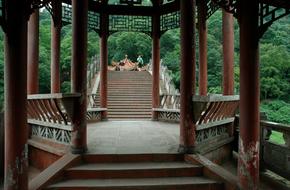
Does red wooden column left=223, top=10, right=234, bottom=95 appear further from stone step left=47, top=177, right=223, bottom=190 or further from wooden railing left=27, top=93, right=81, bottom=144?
wooden railing left=27, top=93, right=81, bottom=144

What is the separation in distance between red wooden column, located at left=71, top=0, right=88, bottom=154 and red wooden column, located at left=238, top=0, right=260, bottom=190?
3.38 m

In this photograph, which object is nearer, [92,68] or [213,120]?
[213,120]

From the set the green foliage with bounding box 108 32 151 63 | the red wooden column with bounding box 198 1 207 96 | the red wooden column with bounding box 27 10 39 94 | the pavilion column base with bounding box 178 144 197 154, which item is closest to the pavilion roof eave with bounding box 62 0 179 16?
the red wooden column with bounding box 198 1 207 96

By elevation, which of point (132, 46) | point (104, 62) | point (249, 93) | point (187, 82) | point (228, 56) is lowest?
point (249, 93)

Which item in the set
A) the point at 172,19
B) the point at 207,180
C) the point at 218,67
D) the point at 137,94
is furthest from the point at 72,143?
the point at 218,67

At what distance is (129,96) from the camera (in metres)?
17.9

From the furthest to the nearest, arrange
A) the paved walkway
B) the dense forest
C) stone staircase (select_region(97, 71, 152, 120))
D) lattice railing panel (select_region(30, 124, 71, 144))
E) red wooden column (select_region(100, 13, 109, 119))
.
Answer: the dense forest
stone staircase (select_region(97, 71, 152, 120))
red wooden column (select_region(100, 13, 109, 119))
lattice railing panel (select_region(30, 124, 71, 144))
the paved walkway

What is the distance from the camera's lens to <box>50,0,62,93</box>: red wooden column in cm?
1120

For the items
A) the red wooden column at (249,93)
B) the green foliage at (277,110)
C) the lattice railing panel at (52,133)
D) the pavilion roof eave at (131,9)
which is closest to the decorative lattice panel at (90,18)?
the pavilion roof eave at (131,9)

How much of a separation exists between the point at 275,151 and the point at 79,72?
15.2 ft

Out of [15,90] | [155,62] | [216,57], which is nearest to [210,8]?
[155,62]

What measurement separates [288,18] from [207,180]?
32338mm

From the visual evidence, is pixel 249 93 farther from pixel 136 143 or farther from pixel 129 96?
pixel 129 96

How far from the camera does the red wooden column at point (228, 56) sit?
31.6 feet
